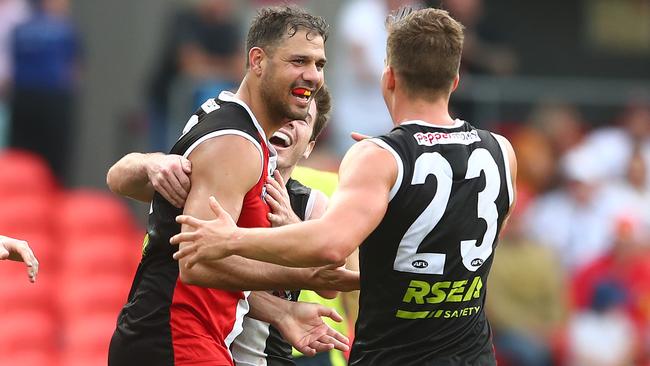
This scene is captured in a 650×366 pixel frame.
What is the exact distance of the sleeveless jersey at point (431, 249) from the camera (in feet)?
17.2

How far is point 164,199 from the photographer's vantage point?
5.57 m

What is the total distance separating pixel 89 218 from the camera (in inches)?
521

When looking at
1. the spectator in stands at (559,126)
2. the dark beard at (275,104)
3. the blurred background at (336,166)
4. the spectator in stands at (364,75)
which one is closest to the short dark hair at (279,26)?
the dark beard at (275,104)

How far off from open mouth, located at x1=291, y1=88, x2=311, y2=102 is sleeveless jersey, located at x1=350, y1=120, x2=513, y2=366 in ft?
1.73

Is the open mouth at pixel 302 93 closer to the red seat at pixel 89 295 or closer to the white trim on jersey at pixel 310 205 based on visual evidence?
the white trim on jersey at pixel 310 205

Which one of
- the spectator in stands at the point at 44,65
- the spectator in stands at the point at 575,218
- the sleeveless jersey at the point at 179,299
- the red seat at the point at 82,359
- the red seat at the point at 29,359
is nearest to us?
the sleeveless jersey at the point at 179,299

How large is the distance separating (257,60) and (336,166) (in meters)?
5.84

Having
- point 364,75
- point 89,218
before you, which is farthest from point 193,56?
point 89,218

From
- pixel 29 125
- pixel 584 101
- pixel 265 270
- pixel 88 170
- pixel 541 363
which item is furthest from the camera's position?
pixel 88 170

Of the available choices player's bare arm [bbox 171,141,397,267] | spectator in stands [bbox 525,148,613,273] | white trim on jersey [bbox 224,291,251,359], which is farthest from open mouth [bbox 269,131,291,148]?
spectator in stands [bbox 525,148,613,273]

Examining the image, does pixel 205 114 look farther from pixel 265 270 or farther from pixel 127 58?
pixel 127 58

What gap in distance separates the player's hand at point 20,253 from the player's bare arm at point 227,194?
2.06 feet

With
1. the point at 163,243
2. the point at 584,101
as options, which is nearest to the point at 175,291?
the point at 163,243

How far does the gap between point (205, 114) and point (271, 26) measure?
0.48 metres
